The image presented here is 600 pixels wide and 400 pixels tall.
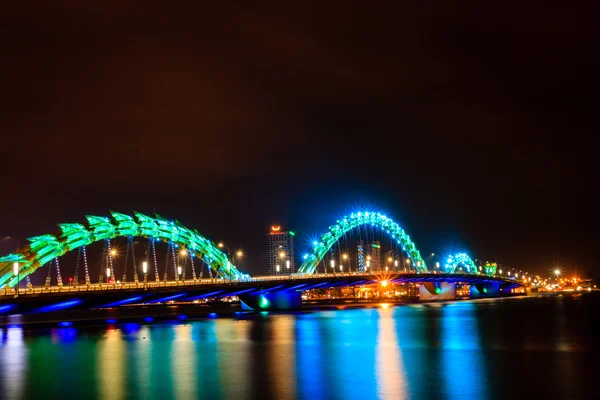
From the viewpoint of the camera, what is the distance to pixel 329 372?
26.2 meters

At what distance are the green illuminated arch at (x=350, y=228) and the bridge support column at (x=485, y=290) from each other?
572 inches

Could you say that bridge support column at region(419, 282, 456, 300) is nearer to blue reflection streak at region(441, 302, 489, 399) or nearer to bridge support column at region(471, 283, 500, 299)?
bridge support column at region(471, 283, 500, 299)

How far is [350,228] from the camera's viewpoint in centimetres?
13112

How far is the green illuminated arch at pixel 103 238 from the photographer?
61.5 meters

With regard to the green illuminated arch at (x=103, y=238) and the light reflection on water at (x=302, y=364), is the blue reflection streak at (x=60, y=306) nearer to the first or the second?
the green illuminated arch at (x=103, y=238)

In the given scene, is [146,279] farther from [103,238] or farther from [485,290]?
[485,290]

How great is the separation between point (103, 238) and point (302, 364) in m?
46.9

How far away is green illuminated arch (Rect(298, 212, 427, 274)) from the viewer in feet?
394

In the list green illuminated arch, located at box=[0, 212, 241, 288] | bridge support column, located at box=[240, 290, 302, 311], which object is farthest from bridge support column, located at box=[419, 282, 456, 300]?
green illuminated arch, located at box=[0, 212, 241, 288]

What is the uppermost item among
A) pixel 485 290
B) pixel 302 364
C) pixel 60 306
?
pixel 60 306

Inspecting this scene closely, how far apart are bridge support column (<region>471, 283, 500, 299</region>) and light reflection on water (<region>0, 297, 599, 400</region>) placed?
387 feet

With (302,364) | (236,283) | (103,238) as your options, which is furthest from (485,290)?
(302,364)

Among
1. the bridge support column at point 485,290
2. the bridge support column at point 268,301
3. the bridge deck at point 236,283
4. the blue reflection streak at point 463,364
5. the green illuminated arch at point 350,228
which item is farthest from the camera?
the bridge support column at point 485,290

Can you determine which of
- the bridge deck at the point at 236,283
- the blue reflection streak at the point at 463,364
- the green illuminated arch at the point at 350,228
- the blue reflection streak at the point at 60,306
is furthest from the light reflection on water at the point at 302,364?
the green illuminated arch at the point at 350,228
